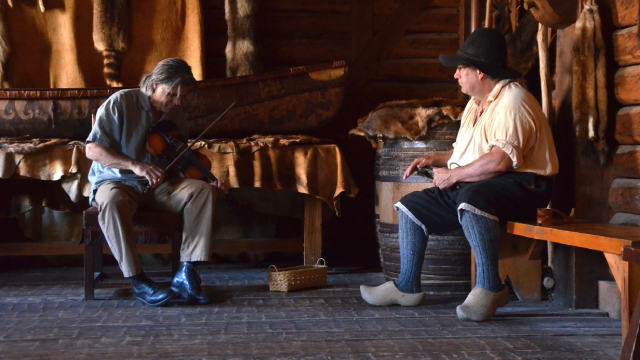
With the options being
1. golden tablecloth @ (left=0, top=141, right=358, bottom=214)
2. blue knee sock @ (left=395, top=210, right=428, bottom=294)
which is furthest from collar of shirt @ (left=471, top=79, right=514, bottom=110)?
golden tablecloth @ (left=0, top=141, right=358, bottom=214)

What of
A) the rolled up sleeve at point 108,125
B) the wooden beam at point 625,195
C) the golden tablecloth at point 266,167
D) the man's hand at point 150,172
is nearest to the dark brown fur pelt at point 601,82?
the wooden beam at point 625,195

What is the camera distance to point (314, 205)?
4.18 metres

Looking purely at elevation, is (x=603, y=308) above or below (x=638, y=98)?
below

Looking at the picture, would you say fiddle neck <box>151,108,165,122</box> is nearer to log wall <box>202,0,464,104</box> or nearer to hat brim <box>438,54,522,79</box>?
log wall <box>202,0,464,104</box>

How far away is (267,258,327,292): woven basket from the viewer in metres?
3.53

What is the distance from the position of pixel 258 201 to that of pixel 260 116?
69cm

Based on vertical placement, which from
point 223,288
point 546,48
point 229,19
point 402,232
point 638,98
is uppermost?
point 229,19

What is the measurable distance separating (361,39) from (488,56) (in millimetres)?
2164

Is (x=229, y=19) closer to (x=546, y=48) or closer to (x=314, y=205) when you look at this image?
(x=314, y=205)

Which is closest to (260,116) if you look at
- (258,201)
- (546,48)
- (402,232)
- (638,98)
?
(258,201)

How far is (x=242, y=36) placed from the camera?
4688 mm

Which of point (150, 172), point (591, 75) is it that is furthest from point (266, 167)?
point (591, 75)

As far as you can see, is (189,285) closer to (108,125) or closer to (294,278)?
(294,278)

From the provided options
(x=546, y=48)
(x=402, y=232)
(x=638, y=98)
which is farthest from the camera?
(x=546, y=48)
